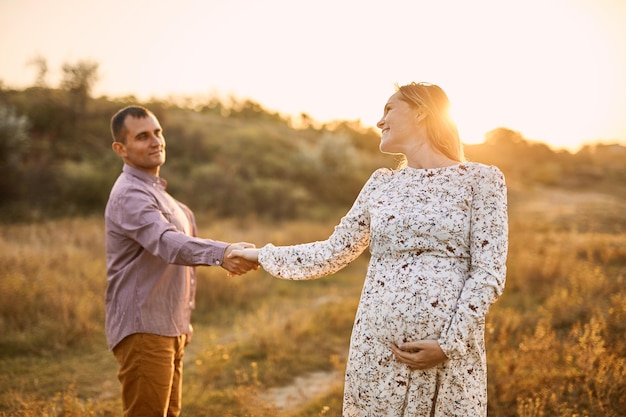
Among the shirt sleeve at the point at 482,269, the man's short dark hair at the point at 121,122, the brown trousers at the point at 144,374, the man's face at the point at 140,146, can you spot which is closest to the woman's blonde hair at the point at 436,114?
the shirt sleeve at the point at 482,269

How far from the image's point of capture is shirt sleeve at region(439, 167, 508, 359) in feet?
7.07

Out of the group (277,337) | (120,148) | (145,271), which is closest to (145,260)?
(145,271)

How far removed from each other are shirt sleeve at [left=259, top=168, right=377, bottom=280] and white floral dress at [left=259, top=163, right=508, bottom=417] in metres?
0.16

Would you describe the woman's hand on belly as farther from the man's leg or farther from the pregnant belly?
the man's leg

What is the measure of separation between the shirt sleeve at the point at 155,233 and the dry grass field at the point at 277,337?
1754 mm

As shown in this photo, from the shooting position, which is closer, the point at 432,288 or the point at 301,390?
the point at 432,288

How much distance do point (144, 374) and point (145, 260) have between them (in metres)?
0.70

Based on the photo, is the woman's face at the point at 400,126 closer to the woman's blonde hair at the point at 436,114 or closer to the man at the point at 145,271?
the woman's blonde hair at the point at 436,114

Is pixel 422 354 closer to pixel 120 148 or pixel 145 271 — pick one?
pixel 145 271

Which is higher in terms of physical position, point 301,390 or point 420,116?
point 420,116

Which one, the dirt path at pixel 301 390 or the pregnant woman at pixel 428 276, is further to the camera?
the dirt path at pixel 301 390

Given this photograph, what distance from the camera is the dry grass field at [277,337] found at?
14.4 ft

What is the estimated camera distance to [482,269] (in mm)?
2172

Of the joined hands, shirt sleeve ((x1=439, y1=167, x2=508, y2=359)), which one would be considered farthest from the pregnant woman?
the joined hands
